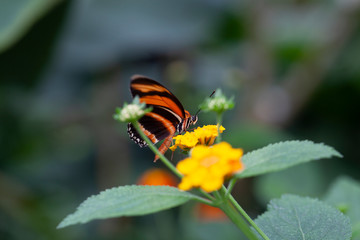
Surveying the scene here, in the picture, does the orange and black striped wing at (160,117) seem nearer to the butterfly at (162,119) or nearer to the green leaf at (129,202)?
the butterfly at (162,119)

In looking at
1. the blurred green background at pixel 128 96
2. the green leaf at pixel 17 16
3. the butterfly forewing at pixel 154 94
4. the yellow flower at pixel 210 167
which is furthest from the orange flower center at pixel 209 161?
the green leaf at pixel 17 16

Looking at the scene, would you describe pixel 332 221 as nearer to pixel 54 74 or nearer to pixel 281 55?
pixel 54 74

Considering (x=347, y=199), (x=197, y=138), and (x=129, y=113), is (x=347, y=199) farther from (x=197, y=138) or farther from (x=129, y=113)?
(x=129, y=113)

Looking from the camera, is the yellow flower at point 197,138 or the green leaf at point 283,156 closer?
the green leaf at point 283,156

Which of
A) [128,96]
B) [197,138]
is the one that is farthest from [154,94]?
[128,96]

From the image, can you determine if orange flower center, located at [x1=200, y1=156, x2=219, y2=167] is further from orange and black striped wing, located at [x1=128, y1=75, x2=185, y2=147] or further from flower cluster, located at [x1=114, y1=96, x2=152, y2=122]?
orange and black striped wing, located at [x1=128, y1=75, x2=185, y2=147]
